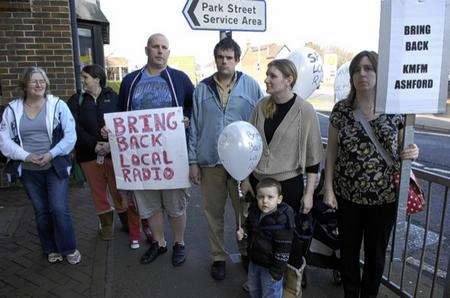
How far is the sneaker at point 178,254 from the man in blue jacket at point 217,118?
15.0 inches

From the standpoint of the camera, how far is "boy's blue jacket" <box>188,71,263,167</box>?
334 centimetres

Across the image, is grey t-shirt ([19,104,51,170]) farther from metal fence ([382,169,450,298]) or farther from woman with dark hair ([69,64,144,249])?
metal fence ([382,169,450,298])

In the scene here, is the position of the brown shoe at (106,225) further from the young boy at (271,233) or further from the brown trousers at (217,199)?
the young boy at (271,233)

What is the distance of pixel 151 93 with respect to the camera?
362 cm

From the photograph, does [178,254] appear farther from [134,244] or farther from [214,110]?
[214,110]

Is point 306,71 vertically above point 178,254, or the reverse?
point 306,71

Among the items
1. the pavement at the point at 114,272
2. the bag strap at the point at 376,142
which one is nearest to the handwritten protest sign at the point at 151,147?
the pavement at the point at 114,272

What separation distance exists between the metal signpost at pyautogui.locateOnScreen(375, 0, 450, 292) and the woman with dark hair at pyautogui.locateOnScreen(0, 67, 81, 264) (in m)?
2.70

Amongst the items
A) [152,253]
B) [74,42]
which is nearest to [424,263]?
[152,253]

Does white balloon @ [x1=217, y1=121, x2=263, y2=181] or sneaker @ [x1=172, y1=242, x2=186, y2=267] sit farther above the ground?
white balloon @ [x1=217, y1=121, x2=263, y2=181]

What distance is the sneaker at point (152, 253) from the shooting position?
390cm

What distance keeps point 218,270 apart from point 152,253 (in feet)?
2.44

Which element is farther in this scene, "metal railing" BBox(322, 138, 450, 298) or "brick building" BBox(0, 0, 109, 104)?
"brick building" BBox(0, 0, 109, 104)

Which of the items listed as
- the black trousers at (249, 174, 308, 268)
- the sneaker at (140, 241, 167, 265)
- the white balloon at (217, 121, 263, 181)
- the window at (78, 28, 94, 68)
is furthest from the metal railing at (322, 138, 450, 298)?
the window at (78, 28, 94, 68)
